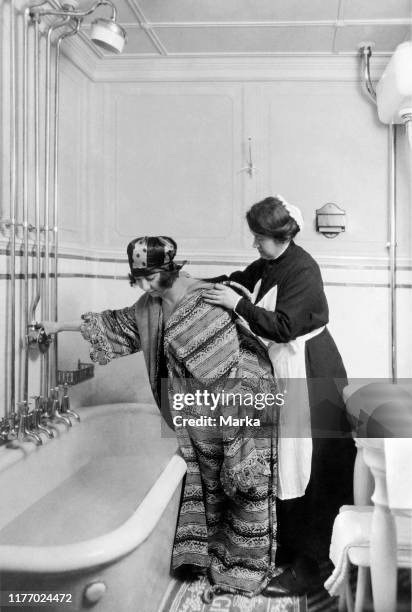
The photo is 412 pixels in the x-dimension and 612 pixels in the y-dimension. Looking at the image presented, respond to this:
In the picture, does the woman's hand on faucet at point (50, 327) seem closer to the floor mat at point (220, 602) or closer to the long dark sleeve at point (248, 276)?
the long dark sleeve at point (248, 276)

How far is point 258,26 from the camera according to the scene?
159 cm

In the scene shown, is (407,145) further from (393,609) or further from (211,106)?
(393,609)

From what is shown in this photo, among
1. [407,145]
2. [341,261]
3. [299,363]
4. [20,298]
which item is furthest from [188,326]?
[407,145]

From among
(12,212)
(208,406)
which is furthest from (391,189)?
(12,212)

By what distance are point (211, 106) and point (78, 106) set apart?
1.39 feet

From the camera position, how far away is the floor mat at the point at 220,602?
1.26 meters

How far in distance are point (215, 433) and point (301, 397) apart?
0.85 feet

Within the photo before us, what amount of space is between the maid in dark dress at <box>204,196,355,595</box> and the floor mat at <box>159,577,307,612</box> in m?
0.08

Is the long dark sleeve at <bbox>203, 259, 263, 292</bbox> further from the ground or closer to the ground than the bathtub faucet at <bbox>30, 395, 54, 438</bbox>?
further from the ground

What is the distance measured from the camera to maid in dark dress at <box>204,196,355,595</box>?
1.40 m

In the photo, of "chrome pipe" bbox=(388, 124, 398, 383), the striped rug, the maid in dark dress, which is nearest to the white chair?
the striped rug

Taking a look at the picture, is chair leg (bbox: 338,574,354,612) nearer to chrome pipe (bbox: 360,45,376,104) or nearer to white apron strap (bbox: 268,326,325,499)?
white apron strap (bbox: 268,326,325,499)

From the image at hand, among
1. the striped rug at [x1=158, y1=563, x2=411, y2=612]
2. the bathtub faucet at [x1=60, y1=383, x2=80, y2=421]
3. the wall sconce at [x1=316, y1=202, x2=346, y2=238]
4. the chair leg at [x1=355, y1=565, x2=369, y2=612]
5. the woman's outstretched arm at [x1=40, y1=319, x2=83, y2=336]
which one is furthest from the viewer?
the wall sconce at [x1=316, y1=202, x2=346, y2=238]

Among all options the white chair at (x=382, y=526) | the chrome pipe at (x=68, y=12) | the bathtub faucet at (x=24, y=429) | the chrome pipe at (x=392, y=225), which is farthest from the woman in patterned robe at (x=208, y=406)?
the chrome pipe at (x=68, y=12)
